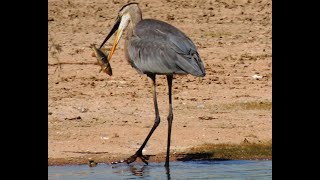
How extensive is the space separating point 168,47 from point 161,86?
3.28 metres

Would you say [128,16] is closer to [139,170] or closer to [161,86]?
[139,170]

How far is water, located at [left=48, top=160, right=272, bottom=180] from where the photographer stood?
27.0ft

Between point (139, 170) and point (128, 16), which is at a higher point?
point (128, 16)

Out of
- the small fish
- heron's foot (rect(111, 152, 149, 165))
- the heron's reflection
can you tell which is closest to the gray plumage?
the small fish

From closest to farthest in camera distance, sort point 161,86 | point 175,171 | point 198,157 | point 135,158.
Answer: point 175,171 → point 135,158 → point 198,157 → point 161,86

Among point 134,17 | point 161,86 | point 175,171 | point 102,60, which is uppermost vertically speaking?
point 134,17

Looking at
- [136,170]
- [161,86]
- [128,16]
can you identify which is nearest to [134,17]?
[128,16]

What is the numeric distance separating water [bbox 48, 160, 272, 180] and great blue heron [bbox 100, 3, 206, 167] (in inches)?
7.1

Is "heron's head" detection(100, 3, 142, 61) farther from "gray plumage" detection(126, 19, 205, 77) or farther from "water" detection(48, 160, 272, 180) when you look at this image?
"water" detection(48, 160, 272, 180)

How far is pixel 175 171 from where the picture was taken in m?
8.55

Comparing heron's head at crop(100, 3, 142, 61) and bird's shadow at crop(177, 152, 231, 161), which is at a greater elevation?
heron's head at crop(100, 3, 142, 61)

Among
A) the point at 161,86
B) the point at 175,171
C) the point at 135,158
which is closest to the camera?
the point at 175,171
